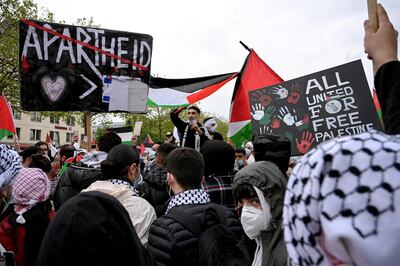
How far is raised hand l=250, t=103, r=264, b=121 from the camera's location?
13.5 ft

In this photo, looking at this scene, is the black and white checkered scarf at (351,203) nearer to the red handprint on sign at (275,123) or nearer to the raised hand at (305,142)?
the raised hand at (305,142)

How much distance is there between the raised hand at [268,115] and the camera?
159 inches

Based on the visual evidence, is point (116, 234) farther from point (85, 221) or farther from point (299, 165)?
point (299, 165)

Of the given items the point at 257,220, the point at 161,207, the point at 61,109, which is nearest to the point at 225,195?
the point at 161,207

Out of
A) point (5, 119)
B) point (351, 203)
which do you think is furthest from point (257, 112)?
point (5, 119)

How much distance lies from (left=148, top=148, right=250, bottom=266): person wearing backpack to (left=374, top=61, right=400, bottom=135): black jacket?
4.05 feet

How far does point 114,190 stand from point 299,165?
2.20 m

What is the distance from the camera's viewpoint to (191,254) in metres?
2.42

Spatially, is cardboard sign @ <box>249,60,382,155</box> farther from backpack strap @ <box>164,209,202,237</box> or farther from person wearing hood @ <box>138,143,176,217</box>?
backpack strap @ <box>164,209,202,237</box>

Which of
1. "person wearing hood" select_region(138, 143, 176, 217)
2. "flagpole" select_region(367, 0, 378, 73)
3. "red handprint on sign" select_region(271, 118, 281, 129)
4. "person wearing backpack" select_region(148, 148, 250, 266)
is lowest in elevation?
"person wearing hood" select_region(138, 143, 176, 217)

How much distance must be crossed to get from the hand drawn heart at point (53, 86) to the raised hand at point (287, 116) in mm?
2537

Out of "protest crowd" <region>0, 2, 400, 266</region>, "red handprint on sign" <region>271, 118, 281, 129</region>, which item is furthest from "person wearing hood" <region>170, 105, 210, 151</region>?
"red handprint on sign" <region>271, 118, 281, 129</region>

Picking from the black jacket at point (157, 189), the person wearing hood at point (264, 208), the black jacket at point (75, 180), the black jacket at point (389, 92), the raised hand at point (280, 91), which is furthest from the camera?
the black jacket at point (75, 180)

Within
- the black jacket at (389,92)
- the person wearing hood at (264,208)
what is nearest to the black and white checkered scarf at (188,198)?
the person wearing hood at (264,208)
